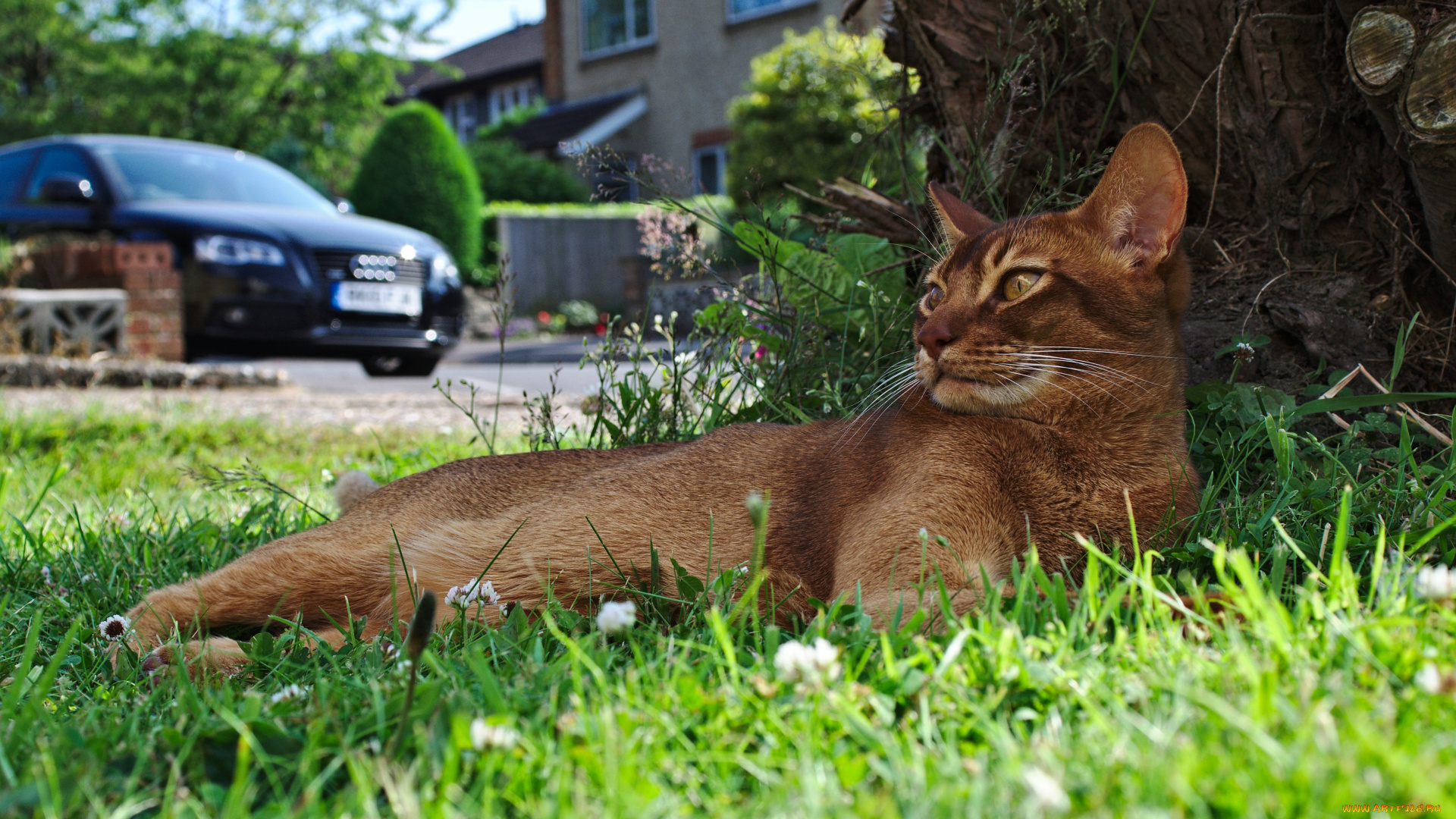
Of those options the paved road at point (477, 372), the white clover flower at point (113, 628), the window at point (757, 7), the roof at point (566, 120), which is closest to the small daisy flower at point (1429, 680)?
the white clover flower at point (113, 628)

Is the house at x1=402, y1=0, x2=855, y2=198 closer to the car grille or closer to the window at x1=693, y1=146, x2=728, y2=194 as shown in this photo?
the window at x1=693, y1=146, x2=728, y2=194

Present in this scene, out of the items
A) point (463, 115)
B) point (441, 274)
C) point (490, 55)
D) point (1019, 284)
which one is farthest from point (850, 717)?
point (490, 55)

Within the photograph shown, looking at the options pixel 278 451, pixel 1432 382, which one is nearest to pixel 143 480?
pixel 278 451

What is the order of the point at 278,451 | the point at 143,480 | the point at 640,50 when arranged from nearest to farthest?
1. the point at 143,480
2. the point at 278,451
3. the point at 640,50

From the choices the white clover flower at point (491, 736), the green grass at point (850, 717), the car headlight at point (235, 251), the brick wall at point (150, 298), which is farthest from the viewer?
the brick wall at point (150, 298)

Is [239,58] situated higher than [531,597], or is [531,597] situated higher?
[239,58]

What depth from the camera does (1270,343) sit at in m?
3.38

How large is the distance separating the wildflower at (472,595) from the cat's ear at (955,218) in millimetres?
1574

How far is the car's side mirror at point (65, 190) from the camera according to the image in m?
8.88

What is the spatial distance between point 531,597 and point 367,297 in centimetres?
743

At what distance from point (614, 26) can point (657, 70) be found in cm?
214

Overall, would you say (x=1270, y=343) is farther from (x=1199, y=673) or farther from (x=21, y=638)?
(x=21, y=638)

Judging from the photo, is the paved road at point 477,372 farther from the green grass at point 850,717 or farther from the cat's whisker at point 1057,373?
the green grass at point 850,717

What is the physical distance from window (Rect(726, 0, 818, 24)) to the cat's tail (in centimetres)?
1794
